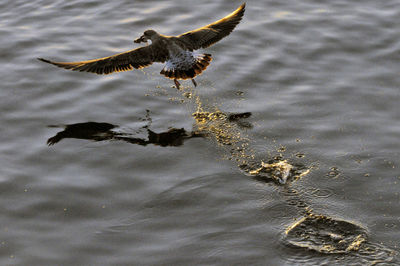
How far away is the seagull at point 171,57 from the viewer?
27.5ft

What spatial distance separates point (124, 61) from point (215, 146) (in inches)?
78.5

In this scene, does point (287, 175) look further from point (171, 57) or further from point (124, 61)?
point (124, 61)

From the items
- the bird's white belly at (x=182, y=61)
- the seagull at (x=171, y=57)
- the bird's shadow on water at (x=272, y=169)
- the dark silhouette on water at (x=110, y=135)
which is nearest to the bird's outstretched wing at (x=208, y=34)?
the seagull at (x=171, y=57)

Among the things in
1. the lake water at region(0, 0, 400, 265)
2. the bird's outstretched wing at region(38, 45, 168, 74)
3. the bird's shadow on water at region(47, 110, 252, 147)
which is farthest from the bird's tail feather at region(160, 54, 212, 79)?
the bird's shadow on water at region(47, 110, 252, 147)

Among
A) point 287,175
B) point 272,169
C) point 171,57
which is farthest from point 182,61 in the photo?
point 287,175

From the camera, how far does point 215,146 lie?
7734 mm

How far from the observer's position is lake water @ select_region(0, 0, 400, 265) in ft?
19.8

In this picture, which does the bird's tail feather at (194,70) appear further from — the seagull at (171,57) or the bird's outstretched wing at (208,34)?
the bird's outstretched wing at (208,34)

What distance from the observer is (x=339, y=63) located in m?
9.52

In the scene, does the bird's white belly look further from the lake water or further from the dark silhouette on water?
the dark silhouette on water

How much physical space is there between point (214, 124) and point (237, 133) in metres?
0.43

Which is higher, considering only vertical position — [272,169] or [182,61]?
[182,61]

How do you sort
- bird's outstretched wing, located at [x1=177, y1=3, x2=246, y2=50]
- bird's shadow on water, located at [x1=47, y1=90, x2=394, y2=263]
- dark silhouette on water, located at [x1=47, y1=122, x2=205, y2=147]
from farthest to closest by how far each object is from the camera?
1. bird's outstretched wing, located at [x1=177, y1=3, x2=246, y2=50]
2. dark silhouette on water, located at [x1=47, y1=122, x2=205, y2=147]
3. bird's shadow on water, located at [x1=47, y1=90, x2=394, y2=263]

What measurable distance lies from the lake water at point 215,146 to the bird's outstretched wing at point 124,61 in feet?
1.78
